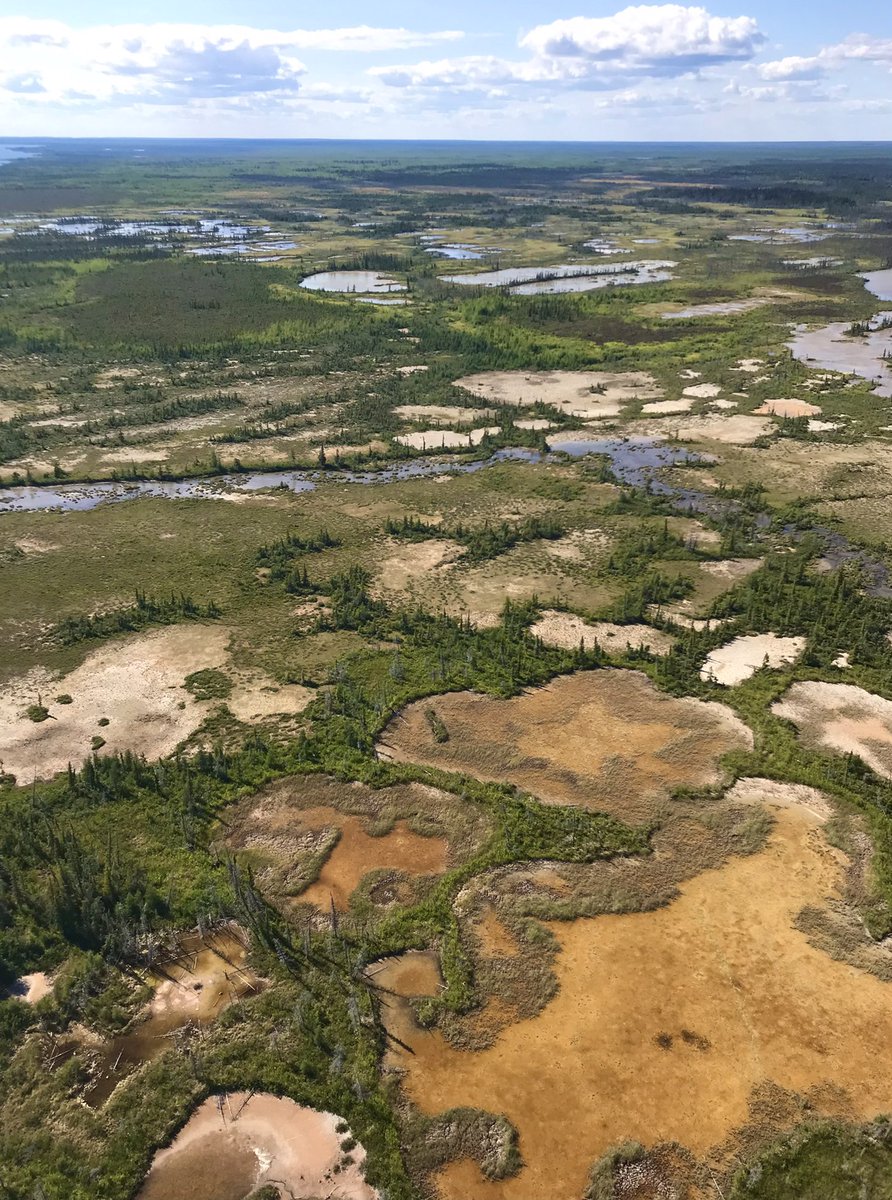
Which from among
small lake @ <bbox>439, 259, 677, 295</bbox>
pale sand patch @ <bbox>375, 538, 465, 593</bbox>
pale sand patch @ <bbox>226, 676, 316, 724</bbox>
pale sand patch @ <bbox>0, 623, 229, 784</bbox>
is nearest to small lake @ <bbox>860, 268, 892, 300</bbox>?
Result: small lake @ <bbox>439, 259, 677, 295</bbox>

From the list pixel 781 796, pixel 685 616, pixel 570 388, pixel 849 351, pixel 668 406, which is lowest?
pixel 781 796

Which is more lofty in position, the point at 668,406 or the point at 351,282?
the point at 351,282

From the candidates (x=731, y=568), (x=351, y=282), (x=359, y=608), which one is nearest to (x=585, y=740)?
(x=359, y=608)

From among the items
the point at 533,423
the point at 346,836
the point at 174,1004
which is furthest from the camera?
the point at 533,423

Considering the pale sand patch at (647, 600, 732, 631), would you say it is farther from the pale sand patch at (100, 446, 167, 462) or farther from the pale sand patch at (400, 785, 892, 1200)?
the pale sand patch at (100, 446, 167, 462)

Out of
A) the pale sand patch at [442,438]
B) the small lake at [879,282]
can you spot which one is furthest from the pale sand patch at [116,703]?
the small lake at [879,282]

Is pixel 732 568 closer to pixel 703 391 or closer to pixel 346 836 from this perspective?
pixel 346 836

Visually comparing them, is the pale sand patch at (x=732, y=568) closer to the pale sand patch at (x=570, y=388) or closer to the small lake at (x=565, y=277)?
the pale sand patch at (x=570, y=388)
